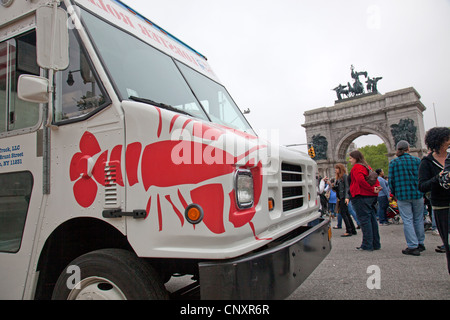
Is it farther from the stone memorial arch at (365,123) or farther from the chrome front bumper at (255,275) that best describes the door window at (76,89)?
the stone memorial arch at (365,123)

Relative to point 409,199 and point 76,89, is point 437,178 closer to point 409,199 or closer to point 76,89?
point 409,199

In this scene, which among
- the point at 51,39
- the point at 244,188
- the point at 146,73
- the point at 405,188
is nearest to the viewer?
the point at 244,188

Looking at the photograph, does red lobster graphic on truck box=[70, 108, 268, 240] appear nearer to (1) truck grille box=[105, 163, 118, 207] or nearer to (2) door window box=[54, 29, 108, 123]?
(1) truck grille box=[105, 163, 118, 207]

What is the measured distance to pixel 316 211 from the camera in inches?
151

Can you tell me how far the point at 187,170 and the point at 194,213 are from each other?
0.89 feet

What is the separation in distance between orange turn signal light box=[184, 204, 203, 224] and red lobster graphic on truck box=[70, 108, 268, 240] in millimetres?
25

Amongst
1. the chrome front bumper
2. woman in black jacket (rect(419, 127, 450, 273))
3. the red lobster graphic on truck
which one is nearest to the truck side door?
the red lobster graphic on truck

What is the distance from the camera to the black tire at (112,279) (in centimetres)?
216

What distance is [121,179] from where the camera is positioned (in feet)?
7.56

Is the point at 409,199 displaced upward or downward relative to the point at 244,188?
downward

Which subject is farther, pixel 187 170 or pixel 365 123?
pixel 365 123

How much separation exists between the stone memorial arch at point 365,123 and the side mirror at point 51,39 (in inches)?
1687

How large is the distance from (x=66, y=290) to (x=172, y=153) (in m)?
1.30

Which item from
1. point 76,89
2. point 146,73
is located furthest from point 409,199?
point 76,89
